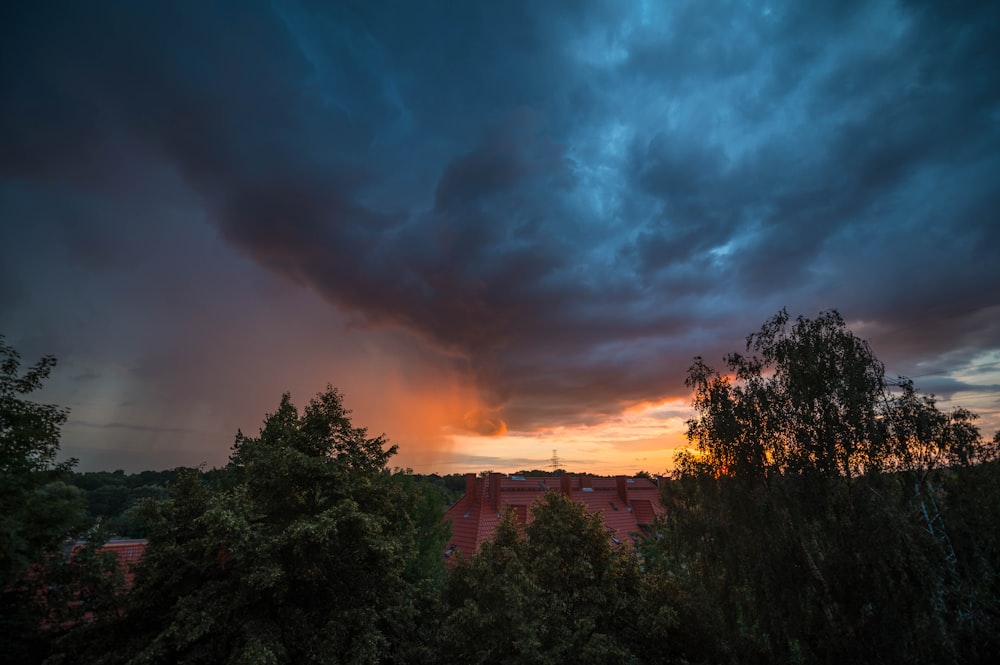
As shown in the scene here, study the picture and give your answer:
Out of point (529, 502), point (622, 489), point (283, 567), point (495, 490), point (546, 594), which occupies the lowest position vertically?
point (546, 594)

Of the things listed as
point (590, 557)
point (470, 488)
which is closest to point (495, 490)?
point (470, 488)

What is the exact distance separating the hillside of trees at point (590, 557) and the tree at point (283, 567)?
10 cm

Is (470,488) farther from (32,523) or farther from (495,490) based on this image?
Result: (32,523)

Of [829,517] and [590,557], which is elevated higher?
[829,517]

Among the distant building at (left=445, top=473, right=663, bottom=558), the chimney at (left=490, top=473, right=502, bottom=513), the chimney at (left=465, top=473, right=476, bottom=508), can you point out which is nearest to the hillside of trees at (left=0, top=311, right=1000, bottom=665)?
the distant building at (left=445, top=473, right=663, bottom=558)

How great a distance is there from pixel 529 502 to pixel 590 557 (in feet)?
110

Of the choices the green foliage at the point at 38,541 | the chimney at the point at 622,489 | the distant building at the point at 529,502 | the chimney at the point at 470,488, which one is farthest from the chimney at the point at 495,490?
the green foliage at the point at 38,541

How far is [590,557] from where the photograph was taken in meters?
21.2

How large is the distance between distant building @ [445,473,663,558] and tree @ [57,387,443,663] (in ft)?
85.9

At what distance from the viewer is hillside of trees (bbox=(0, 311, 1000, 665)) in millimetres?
14977

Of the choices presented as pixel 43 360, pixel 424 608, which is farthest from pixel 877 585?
pixel 43 360

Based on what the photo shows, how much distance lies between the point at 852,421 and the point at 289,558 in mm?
22559

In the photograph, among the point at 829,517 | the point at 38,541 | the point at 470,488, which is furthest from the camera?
the point at 470,488

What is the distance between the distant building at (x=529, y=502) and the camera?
163ft
